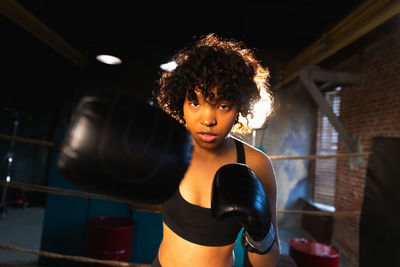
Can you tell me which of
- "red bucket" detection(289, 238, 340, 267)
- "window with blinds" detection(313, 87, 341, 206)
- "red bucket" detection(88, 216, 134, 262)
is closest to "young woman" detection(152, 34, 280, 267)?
"red bucket" detection(88, 216, 134, 262)

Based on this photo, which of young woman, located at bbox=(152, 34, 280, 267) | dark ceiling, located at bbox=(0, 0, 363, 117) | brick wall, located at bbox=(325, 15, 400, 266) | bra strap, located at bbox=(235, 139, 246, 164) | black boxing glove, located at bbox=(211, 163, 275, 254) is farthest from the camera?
dark ceiling, located at bbox=(0, 0, 363, 117)

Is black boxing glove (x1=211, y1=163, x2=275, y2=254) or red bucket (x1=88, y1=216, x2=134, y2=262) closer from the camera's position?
black boxing glove (x1=211, y1=163, x2=275, y2=254)

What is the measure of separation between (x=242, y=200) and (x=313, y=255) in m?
2.06

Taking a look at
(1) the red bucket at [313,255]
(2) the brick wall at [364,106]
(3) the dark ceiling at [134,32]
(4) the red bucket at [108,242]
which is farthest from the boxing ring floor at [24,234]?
(3) the dark ceiling at [134,32]

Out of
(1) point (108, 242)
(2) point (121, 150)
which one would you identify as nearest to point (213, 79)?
(2) point (121, 150)

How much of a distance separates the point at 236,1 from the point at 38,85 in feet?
15.8

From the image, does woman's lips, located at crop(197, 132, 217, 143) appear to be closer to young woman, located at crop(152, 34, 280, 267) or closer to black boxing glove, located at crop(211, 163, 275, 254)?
young woman, located at crop(152, 34, 280, 267)

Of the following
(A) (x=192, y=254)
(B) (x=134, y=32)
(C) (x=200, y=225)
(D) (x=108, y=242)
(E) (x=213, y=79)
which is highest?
(B) (x=134, y=32)

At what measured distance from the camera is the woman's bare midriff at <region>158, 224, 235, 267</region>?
832mm

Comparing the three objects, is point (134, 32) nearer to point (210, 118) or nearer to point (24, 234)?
point (24, 234)

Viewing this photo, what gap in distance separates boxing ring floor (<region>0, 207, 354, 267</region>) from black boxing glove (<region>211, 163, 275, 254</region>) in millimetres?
3150

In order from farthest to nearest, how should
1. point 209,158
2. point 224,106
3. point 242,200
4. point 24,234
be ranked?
1. point 24,234
2. point 209,158
3. point 224,106
4. point 242,200

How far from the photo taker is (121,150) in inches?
16.5

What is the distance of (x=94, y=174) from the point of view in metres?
0.43
